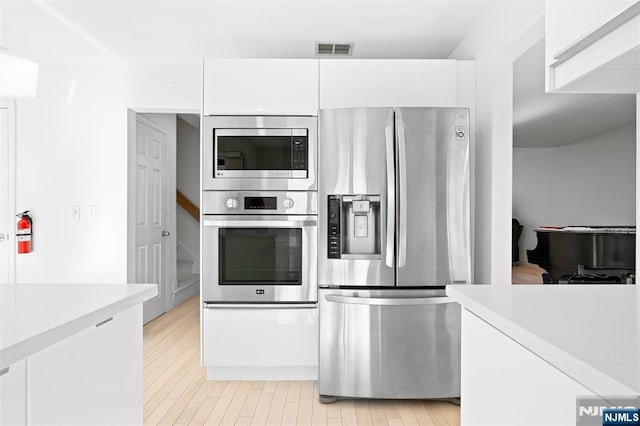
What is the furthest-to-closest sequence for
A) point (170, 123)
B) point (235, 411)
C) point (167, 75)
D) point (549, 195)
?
point (549, 195) < point (170, 123) < point (167, 75) < point (235, 411)

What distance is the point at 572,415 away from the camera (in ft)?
2.58

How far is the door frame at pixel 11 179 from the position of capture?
4004 mm

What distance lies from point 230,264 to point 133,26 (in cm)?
181

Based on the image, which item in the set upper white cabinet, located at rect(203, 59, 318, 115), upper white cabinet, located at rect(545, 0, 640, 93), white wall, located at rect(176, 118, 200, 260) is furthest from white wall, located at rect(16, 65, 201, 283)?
upper white cabinet, located at rect(545, 0, 640, 93)

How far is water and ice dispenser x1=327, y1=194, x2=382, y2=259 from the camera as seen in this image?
279 centimetres

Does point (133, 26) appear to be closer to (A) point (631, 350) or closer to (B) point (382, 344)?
(B) point (382, 344)

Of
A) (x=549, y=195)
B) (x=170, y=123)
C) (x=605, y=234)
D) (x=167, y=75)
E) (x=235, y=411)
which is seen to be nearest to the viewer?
(x=235, y=411)

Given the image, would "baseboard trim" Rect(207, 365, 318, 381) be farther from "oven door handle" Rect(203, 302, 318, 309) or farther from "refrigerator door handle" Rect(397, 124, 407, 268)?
"refrigerator door handle" Rect(397, 124, 407, 268)

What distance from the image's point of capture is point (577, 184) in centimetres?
908

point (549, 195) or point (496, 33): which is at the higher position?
point (496, 33)

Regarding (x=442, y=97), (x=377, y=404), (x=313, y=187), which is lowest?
(x=377, y=404)

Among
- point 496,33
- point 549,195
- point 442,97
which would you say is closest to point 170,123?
point 442,97

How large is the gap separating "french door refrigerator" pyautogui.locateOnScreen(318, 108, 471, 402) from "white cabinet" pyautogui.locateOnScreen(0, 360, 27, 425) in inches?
77.6

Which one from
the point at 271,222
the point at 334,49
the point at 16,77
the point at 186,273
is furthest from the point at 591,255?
the point at 186,273
